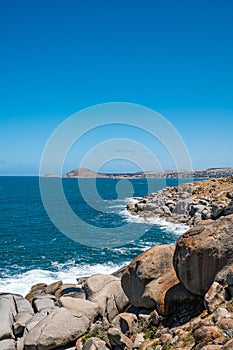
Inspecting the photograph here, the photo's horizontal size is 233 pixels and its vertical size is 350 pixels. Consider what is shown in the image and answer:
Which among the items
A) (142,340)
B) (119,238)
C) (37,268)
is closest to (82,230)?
(119,238)

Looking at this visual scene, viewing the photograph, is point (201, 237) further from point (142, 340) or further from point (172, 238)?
point (172, 238)

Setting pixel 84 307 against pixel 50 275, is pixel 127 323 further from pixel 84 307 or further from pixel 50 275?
pixel 50 275

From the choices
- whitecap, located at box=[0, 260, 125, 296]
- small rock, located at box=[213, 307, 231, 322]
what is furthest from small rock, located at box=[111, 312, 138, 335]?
whitecap, located at box=[0, 260, 125, 296]

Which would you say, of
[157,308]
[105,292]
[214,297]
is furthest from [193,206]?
[214,297]

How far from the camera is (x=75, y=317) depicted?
696 inches

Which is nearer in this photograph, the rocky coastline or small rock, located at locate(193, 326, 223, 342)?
small rock, located at locate(193, 326, 223, 342)

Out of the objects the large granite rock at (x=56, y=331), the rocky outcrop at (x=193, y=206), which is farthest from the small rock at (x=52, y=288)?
the rocky outcrop at (x=193, y=206)

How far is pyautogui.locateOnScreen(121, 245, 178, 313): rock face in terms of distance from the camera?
52.6 ft

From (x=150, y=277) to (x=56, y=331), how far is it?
5.35 meters

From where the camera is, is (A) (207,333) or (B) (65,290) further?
(B) (65,290)

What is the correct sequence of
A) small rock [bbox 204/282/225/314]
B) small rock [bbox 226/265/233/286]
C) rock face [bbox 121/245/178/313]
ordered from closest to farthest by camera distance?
small rock [bbox 204/282/225/314]
small rock [bbox 226/265/233/286]
rock face [bbox 121/245/178/313]

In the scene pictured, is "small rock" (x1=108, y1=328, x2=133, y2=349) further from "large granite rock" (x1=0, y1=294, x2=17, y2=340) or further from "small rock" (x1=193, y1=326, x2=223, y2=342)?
"large granite rock" (x1=0, y1=294, x2=17, y2=340)

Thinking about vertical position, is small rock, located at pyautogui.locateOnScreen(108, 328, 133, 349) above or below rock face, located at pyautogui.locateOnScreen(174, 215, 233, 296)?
below

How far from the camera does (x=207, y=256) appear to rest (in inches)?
553
